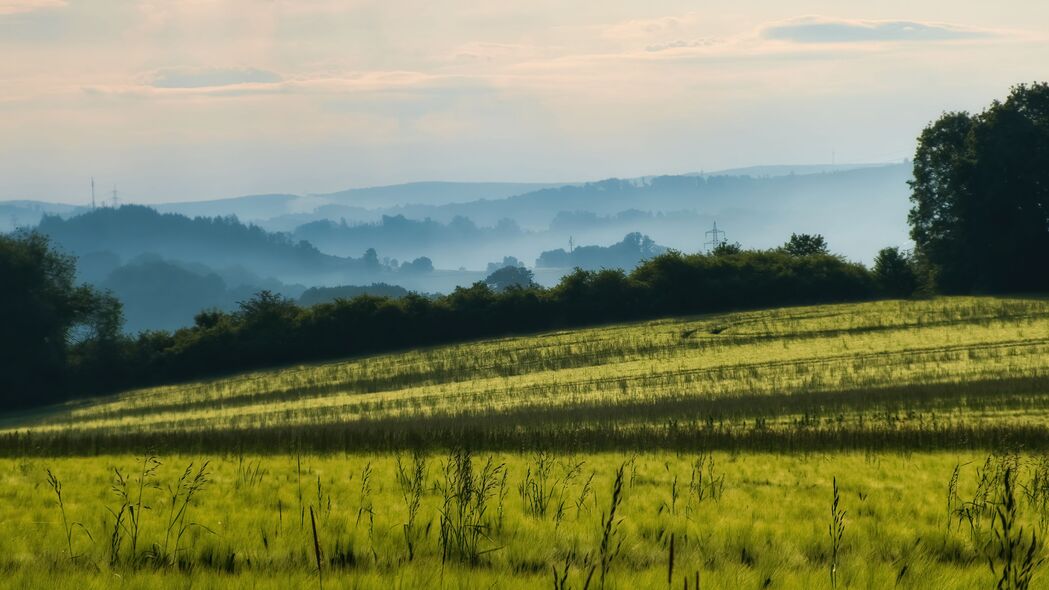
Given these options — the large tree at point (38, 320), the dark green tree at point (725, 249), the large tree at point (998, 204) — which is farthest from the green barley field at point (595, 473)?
the dark green tree at point (725, 249)

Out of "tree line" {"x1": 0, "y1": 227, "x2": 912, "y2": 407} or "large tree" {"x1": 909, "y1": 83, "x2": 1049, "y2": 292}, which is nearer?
"tree line" {"x1": 0, "y1": 227, "x2": 912, "y2": 407}

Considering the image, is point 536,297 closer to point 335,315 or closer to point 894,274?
point 335,315

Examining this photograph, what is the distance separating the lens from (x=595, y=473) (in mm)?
18312

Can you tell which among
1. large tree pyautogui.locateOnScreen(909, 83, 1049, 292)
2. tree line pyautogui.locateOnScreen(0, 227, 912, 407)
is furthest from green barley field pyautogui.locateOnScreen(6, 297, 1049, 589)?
large tree pyautogui.locateOnScreen(909, 83, 1049, 292)

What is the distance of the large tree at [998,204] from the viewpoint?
71562 mm

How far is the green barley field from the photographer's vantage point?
963 centimetres

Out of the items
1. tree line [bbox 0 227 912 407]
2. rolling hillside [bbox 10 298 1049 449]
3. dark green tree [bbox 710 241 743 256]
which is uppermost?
dark green tree [bbox 710 241 743 256]

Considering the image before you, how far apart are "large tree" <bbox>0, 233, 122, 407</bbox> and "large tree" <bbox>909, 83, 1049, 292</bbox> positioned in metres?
58.8

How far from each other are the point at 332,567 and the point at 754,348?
43477mm

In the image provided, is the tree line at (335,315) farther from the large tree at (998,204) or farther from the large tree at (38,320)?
the large tree at (998,204)

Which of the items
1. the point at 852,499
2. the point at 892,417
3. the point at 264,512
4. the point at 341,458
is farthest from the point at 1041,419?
the point at 264,512

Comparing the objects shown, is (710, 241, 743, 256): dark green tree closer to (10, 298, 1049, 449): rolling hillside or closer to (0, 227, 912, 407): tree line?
(0, 227, 912, 407): tree line

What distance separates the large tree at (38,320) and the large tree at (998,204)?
2314 inches

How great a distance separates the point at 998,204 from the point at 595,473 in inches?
2484
